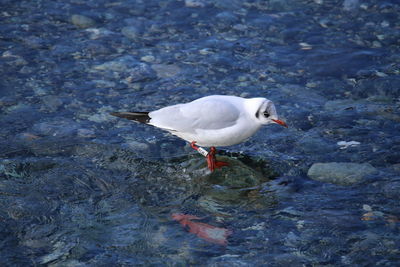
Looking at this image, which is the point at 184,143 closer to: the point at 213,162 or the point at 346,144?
the point at 213,162

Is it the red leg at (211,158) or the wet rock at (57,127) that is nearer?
the red leg at (211,158)

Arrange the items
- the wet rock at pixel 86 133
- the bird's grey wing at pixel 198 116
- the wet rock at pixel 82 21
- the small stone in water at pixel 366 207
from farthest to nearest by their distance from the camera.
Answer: the wet rock at pixel 82 21
the wet rock at pixel 86 133
the bird's grey wing at pixel 198 116
the small stone in water at pixel 366 207

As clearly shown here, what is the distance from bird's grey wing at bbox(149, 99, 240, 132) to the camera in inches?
225

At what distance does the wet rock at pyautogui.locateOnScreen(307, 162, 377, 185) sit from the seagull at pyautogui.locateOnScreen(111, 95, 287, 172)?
25.0 inches

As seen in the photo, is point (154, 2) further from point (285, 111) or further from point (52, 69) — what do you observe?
point (285, 111)

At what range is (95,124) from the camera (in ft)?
22.1

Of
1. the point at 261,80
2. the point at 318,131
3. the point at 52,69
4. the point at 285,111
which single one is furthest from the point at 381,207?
the point at 52,69

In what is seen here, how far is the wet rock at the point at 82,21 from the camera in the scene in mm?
8984

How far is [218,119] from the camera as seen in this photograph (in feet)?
18.7

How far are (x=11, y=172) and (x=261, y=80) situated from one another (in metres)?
3.43

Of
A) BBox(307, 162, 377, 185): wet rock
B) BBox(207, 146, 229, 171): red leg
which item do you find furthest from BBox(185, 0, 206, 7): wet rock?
BBox(307, 162, 377, 185): wet rock

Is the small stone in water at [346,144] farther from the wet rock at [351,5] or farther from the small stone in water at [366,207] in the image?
the wet rock at [351,5]

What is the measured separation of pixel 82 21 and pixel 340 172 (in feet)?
16.6

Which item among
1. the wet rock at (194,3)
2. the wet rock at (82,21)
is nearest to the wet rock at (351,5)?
the wet rock at (194,3)
